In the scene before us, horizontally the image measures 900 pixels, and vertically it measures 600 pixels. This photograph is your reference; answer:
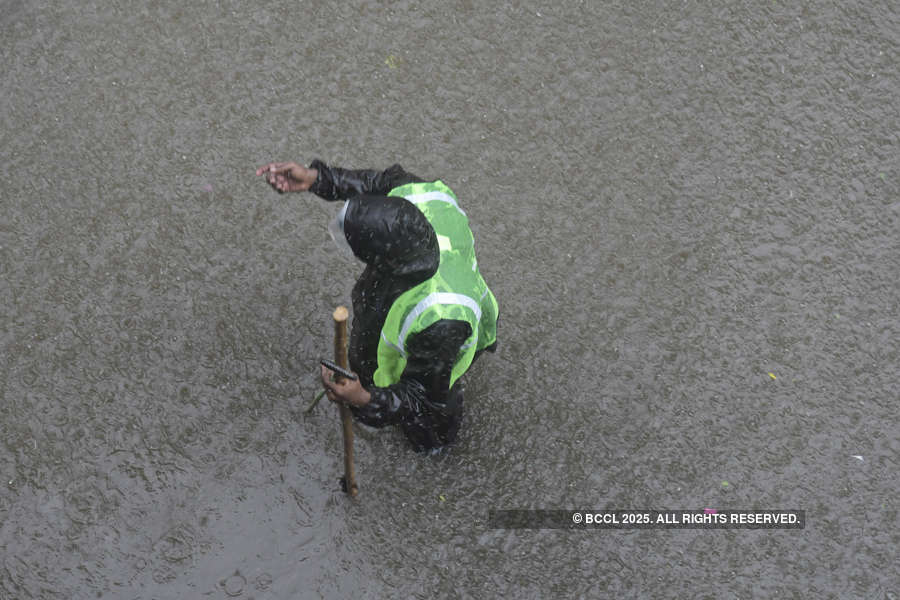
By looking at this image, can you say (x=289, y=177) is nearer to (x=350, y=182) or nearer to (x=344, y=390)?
(x=350, y=182)

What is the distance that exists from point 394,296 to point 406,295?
0.27 ft

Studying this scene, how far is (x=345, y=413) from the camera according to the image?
326cm

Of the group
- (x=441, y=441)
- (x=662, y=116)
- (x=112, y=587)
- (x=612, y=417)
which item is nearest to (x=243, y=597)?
(x=112, y=587)

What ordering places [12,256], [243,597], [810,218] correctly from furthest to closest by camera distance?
[810,218], [12,256], [243,597]

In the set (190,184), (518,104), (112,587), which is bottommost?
(112,587)

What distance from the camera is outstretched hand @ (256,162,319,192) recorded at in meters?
3.40

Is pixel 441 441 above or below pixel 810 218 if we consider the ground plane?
below

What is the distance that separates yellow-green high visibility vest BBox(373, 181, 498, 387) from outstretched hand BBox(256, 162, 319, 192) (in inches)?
13.4

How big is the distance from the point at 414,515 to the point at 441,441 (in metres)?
0.33

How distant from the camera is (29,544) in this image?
141 inches

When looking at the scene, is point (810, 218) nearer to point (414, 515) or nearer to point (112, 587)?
point (414, 515)

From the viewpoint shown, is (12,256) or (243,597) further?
(12,256)

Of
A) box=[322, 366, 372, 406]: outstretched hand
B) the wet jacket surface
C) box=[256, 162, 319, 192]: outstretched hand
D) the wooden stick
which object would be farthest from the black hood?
box=[256, 162, 319, 192]: outstretched hand

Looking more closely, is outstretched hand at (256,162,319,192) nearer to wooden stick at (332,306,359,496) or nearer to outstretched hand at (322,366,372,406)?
wooden stick at (332,306,359,496)
